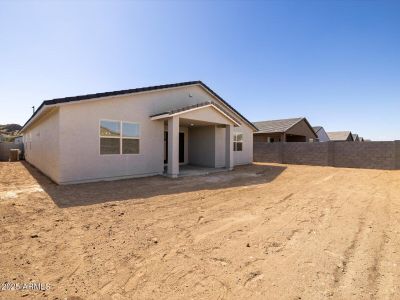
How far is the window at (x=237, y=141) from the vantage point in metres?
17.4

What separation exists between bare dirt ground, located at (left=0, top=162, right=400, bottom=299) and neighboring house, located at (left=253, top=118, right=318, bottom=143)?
18.1 metres

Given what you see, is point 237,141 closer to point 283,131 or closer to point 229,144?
point 229,144

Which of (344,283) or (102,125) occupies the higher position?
(102,125)

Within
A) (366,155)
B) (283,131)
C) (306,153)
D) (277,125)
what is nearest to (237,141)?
(306,153)

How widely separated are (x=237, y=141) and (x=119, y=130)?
958 centimetres

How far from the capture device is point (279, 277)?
2975 millimetres

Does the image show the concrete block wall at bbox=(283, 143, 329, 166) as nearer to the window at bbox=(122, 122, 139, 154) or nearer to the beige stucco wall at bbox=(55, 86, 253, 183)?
the beige stucco wall at bbox=(55, 86, 253, 183)

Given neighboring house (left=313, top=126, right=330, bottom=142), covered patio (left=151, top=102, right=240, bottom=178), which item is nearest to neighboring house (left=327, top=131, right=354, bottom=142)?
neighboring house (left=313, top=126, right=330, bottom=142)

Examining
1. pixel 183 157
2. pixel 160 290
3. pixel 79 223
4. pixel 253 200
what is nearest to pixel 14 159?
pixel 183 157

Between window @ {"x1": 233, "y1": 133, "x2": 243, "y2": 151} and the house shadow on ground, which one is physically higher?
window @ {"x1": 233, "y1": 133, "x2": 243, "y2": 151}

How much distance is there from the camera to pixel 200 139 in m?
16.1

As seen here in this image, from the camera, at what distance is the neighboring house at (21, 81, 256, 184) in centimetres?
916

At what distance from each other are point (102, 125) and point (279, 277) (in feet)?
29.7

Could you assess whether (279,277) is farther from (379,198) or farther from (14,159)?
(14,159)
